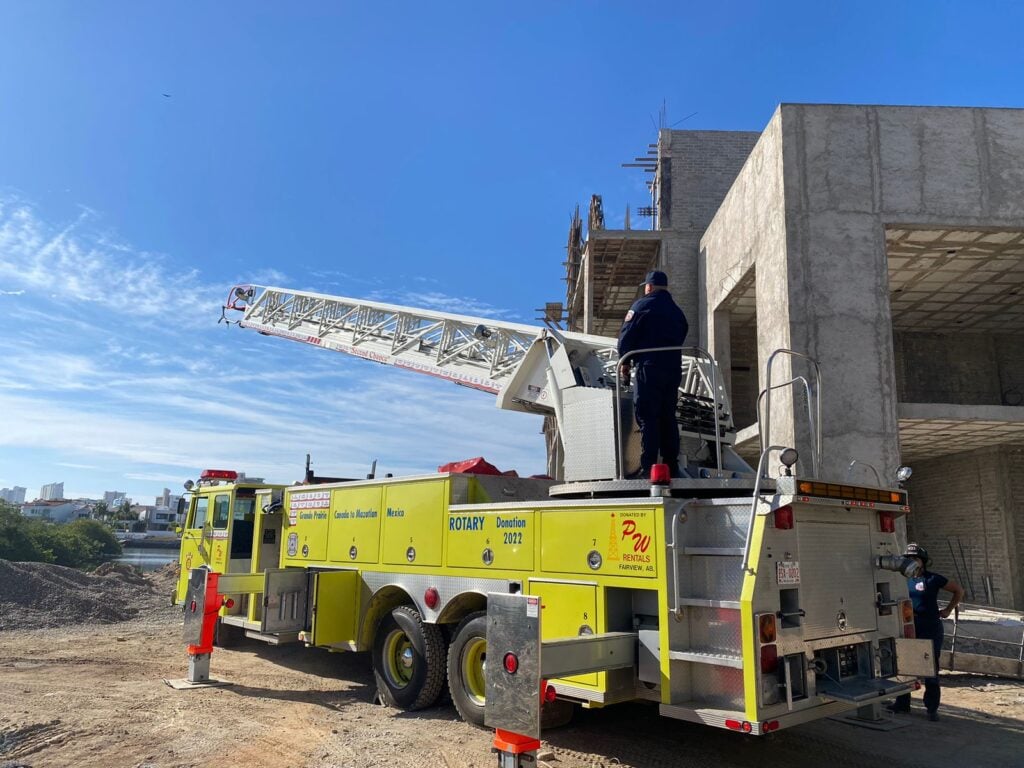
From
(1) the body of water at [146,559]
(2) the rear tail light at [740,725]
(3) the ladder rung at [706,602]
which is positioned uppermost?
(3) the ladder rung at [706,602]

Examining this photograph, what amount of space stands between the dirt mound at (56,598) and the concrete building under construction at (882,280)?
12944 mm

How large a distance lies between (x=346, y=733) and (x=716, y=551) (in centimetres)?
396

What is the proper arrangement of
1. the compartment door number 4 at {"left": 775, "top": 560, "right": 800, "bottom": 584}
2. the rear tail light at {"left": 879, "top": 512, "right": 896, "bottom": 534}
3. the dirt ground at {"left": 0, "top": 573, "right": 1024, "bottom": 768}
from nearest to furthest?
1. the compartment door number 4 at {"left": 775, "top": 560, "right": 800, "bottom": 584}
2. the dirt ground at {"left": 0, "top": 573, "right": 1024, "bottom": 768}
3. the rear tail light at {"left": 879, "top": 512, "right": 896, "bottom": 534}

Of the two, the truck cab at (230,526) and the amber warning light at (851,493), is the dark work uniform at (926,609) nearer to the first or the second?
the amber warning light at (851,493)

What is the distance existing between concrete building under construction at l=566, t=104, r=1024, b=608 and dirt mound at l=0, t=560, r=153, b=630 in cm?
1294

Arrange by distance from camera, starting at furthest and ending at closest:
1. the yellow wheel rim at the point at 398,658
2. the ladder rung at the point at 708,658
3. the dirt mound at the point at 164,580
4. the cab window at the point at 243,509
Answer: the dirt mound at the point at 164,580 → the cab window at the point at 243,509 → the yellow wheel rim at the point at 398,658 → the ladder rung at the point at 708,658

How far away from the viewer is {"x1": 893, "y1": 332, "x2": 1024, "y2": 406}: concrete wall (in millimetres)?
21203

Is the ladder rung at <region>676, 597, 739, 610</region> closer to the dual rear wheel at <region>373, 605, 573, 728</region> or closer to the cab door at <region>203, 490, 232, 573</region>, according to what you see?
the dual rear wheel at <region>373, 605, 573, 728</region>

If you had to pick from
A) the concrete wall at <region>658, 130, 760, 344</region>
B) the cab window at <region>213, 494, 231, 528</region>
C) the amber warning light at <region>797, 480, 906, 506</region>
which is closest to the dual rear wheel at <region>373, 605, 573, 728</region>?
the amber warning light at <region>797, 480, 906, 506</region>

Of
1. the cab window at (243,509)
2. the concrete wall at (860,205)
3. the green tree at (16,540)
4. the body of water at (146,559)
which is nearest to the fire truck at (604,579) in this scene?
the cab window at (243,509)

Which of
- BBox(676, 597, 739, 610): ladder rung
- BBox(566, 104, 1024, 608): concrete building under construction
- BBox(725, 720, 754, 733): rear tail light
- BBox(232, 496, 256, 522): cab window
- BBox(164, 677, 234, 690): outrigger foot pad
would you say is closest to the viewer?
BBox(725, 720, 754, 733): rear tail light

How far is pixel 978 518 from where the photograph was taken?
1914 centimetres

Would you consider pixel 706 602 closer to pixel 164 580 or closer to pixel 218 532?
pixel 218 532

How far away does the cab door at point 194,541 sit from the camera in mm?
12073
